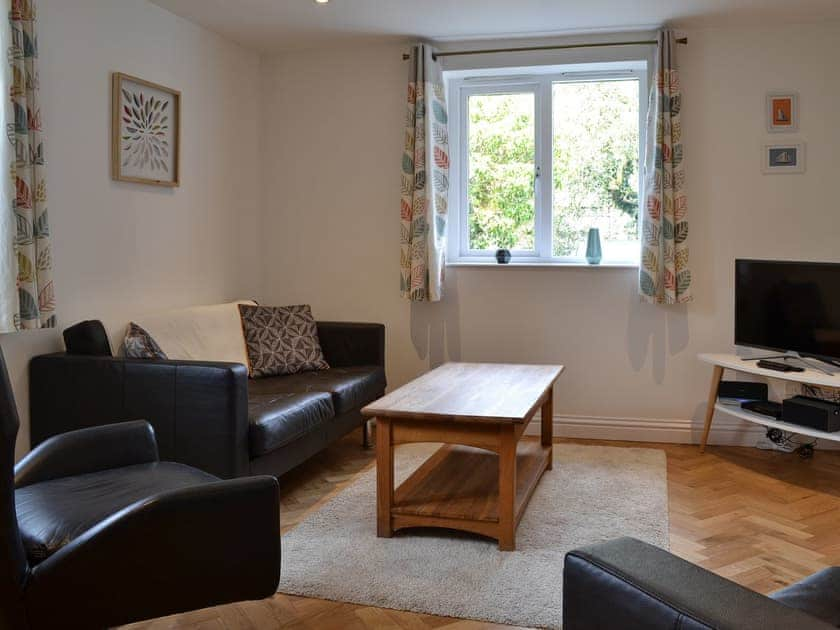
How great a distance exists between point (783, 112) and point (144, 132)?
3.42m

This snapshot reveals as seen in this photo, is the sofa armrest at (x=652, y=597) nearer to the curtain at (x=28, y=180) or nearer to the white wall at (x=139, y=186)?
the curtain at (x=28, y=180)

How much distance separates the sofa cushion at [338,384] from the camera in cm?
377

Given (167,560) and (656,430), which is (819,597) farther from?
(656,430)

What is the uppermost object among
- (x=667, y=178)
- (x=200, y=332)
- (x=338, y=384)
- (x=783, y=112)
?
(x=783, y=112)

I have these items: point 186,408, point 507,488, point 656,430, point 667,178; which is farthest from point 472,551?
point 667,178

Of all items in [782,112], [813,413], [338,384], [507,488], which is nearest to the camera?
[507,488]

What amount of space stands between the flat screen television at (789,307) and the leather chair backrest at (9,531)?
3622 mm

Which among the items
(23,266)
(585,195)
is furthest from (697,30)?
(23,266)

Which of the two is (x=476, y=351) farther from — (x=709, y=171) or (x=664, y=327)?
(x=709, y=171)

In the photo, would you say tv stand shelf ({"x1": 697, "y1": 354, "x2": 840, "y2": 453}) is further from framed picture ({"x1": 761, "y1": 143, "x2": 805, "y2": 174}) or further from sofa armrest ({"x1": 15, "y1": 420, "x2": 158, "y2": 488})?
sofa armrest ({"x1": 15, "y1": 420, "x2": 158, "y2": 488})

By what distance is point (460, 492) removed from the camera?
10.3ft

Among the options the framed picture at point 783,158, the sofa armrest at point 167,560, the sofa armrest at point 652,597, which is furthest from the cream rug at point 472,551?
the framed picture at point 783,158

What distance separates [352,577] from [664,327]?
2.67m

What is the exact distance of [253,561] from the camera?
1.91 meters
